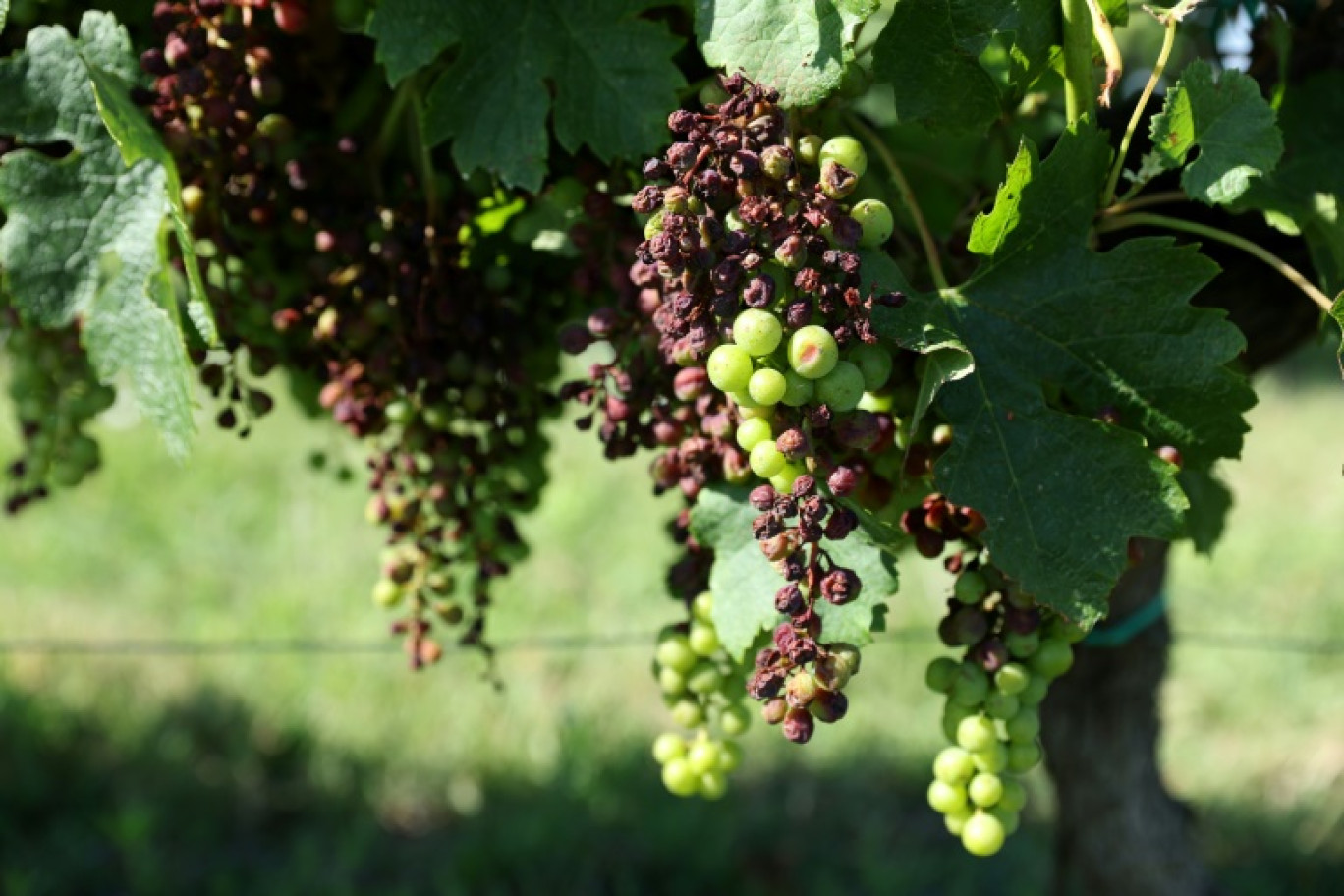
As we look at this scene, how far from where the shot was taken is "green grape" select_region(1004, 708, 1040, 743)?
3.50ft

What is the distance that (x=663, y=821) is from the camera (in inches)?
135

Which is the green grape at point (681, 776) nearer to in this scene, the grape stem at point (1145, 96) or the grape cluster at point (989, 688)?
the grape cluster at point (989, 688)

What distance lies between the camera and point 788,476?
87 centimetres

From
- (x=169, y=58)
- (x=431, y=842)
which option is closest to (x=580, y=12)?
(x=169, y=58)

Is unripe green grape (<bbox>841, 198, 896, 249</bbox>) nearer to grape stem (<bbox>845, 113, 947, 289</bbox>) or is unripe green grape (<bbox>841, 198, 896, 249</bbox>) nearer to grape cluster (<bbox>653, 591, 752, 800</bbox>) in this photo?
grape stem (<bbox>845, 113, 947, 289</bbox>)

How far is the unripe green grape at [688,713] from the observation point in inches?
47.7

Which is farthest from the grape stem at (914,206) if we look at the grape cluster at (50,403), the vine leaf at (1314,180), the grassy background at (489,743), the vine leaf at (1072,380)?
the grassy background at (489,743)

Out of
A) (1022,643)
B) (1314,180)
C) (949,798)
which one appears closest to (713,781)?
(949,798)

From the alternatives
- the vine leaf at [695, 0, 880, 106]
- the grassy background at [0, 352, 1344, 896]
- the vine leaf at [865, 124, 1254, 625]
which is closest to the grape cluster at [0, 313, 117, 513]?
the vine leaf at [695, 0, 880, 106]

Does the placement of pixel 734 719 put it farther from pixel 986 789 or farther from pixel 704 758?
pixel 986 789

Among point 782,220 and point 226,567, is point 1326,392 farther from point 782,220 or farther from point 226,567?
point 782,220

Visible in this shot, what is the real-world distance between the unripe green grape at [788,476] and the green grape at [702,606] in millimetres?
251

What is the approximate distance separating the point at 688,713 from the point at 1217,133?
0.65m

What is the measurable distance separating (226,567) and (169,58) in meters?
4.15
